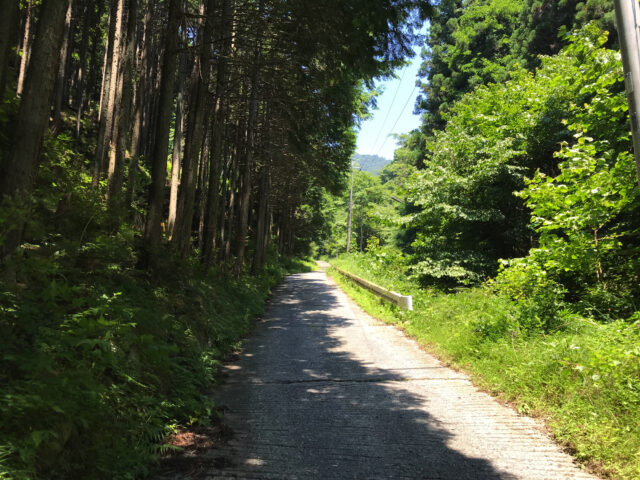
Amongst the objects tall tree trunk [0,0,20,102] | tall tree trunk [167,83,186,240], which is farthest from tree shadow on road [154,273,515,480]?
tall tree trunk [167,83,186,240]

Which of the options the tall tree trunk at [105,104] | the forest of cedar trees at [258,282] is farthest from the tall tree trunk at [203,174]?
the tall tree trunk at [105,104]

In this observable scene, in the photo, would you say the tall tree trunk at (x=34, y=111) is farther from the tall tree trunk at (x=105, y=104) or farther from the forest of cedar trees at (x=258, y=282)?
the tall tree trunk at (x=105, y=104)

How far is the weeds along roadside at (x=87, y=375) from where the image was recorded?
2.44m

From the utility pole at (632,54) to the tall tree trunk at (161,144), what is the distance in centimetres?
714

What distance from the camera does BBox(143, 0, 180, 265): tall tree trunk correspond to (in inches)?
291

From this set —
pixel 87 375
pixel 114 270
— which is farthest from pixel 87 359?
pixel 114 270

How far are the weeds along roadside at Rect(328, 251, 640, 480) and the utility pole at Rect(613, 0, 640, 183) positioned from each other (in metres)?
2.47

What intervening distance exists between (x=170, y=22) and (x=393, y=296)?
Answer: 8916mm

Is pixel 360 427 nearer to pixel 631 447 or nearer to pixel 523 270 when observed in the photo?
pixel 631 447

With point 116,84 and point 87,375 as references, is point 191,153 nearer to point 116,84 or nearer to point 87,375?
point 116,84

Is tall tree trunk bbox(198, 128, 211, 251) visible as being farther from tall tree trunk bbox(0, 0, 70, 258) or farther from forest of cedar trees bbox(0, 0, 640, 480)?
tall tree trunk bbox(0, 0, 70, 258)

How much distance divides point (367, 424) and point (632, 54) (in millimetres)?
3985

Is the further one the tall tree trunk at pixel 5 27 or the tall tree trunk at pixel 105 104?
the tall tree trunk at pixel 105 104

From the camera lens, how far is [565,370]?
176 inches
